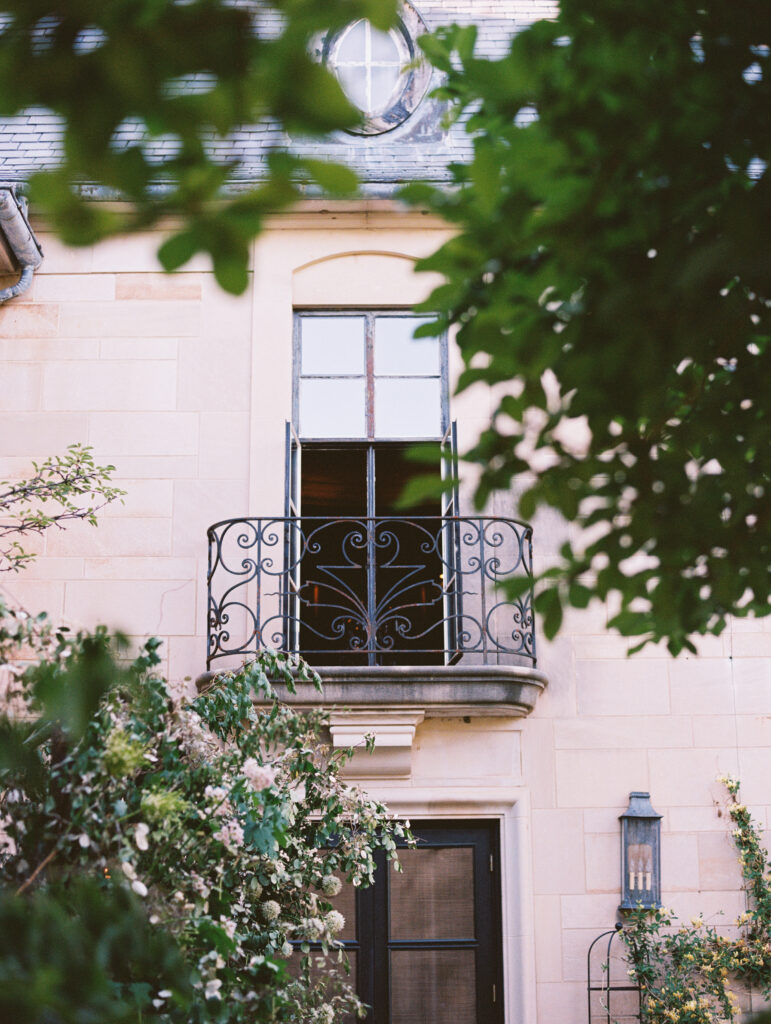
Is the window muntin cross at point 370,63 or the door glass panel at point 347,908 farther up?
the window muntin cross at point 370,63

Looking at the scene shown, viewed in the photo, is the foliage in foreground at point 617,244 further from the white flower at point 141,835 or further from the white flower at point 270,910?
the white flower at point 270,910

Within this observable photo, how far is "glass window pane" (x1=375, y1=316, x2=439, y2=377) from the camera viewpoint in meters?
7.26

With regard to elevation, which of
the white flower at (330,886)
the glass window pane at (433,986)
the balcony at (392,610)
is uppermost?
the balcony at (392,610)

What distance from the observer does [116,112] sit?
116 cm

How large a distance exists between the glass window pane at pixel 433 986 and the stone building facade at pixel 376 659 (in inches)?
0.4

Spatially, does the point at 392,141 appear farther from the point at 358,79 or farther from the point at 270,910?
the point at 270,910

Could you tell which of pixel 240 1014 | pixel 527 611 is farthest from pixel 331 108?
pixel 527 611

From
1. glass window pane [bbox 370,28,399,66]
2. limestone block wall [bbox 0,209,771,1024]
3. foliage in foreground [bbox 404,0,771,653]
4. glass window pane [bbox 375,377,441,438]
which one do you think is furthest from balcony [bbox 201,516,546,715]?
foliage in foreground [bbox 404,0,771,653]

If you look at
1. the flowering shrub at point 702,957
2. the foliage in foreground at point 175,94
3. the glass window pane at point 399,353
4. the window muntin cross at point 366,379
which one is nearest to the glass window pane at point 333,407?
the window muntin cross at point 366,379

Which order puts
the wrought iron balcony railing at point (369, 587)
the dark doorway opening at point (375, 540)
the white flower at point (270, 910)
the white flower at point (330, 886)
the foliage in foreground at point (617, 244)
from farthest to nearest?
the dark doorway opening at point (375, 540), the wrought iron balcony railing at point (369, 587), the white flower at point (330, 886), the white flower at point (270, 910), the foliage in foreground at point (617, 244)

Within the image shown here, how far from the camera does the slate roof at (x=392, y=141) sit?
730 centimetres

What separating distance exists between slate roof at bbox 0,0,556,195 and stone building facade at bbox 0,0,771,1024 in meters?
0.02

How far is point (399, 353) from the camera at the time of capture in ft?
23.9

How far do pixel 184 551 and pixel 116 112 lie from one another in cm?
572
